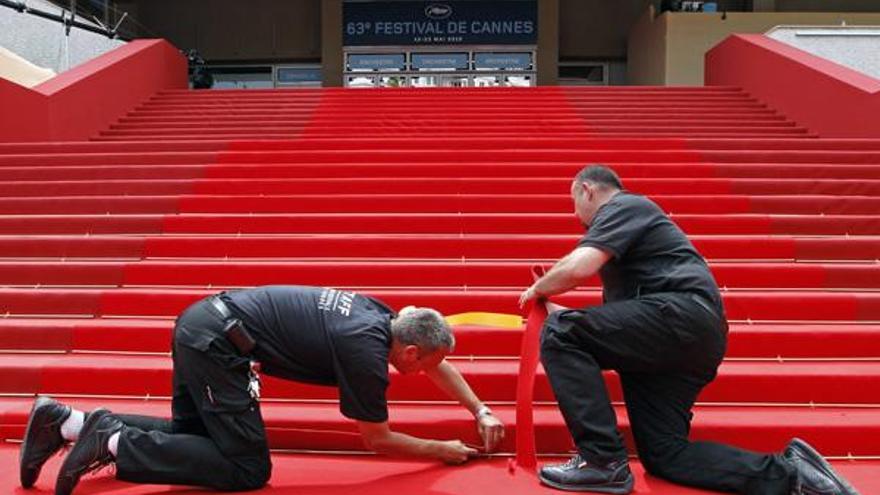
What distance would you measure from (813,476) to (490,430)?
1.13 metres

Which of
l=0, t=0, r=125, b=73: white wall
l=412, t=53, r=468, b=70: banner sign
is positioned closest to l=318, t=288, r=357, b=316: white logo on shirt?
l=0, t=0, r=125, b=73: white wall

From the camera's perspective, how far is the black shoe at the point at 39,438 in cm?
259

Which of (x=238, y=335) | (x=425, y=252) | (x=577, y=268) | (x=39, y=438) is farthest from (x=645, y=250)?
(x=39, y=438)

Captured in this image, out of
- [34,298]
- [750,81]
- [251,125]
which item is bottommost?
[34,298]

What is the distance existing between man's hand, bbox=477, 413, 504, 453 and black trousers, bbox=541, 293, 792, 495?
14.6 inches

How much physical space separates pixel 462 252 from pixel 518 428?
71.9 inches

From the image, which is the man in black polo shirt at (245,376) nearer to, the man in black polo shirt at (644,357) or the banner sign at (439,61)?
the man in black polo shirt at (644,357)

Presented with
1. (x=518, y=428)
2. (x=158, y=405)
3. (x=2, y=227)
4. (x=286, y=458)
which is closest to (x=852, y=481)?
(x=518, y=428)

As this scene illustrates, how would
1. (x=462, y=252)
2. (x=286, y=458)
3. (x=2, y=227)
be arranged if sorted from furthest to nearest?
1. (x=2, y=227)
2. (x=462, y=252)
3. (x=286, y=458)

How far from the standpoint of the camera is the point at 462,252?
4.54 meters

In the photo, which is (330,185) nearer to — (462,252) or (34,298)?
(462,252)

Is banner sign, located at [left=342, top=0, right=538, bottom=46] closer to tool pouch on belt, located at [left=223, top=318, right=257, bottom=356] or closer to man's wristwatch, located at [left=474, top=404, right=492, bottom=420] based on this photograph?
man's wristwatch, located at [left=474, top=404, right=492, bottom=420]

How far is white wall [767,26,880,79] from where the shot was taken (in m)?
8.93

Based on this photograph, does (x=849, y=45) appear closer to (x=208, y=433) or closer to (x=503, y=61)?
Answer: (x=503, y=61)
